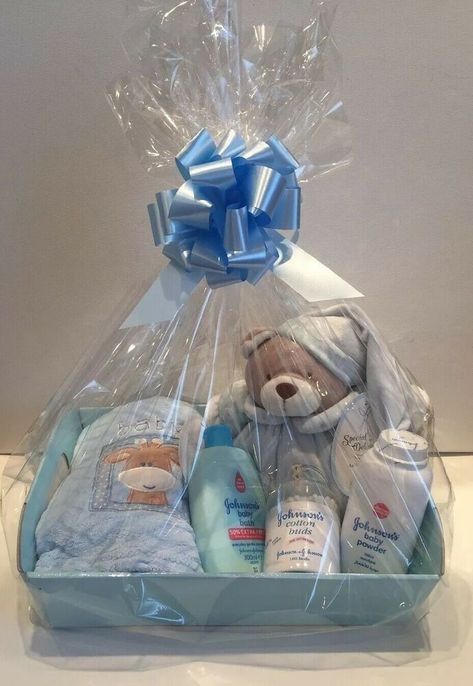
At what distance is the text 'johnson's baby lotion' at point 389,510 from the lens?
685 mm

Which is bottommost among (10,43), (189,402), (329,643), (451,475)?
(451,475)

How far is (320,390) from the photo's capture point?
0.74 m

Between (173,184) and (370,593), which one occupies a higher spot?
(173,184)

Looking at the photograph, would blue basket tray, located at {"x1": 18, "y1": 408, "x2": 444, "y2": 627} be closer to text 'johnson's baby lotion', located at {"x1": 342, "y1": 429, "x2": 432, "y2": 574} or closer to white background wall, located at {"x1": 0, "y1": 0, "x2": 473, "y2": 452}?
text 'johnson's baby lotion', located at {"x1": 342, "y1": 429, "x2": 432, "y2": 574}

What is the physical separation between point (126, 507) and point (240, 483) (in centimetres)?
12

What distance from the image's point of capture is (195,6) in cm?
72

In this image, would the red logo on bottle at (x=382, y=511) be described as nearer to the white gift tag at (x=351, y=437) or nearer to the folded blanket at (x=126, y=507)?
the white gift tag at (x=351, y=437)

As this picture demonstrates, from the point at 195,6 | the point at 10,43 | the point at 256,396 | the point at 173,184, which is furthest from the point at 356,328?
the point at 10,43

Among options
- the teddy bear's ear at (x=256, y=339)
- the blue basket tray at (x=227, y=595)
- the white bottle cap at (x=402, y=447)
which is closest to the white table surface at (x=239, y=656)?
the blue basket tray at (x=227, y=595)

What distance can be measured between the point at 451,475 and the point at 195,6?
66 cm

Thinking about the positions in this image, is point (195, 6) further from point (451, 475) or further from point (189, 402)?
point (451, 475)

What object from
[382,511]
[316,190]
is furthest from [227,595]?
[316,190]

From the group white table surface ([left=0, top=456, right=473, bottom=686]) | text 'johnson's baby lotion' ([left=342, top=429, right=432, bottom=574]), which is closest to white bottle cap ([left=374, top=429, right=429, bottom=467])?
text 'johnson's baby lotion' ([left=342, top=429, right=432, bottom=574])

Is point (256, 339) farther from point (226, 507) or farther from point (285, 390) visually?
point (226, 507)
